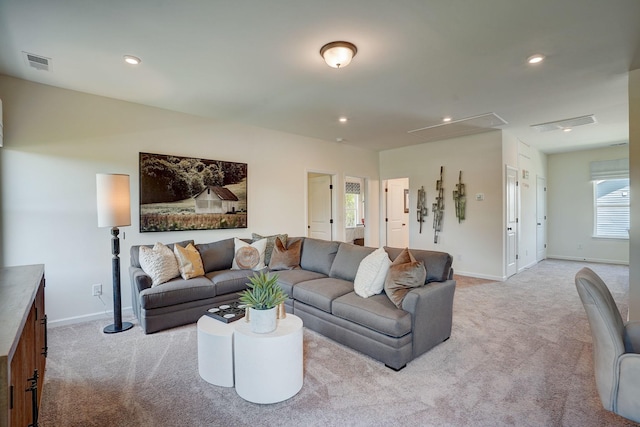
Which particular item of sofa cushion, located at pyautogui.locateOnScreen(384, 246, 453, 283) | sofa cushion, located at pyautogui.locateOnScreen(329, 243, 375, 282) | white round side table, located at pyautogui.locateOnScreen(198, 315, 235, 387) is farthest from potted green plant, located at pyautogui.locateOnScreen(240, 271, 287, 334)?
sofa cushion, located at pyautogui.locateOnScreen(384, 246, 453, 283)

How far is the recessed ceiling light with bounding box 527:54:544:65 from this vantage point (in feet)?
8.66

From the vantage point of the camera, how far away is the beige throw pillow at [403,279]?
258cm

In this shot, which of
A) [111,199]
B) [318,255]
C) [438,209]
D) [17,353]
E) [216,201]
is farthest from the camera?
[438,209]

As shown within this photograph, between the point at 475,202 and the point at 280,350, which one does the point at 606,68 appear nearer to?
the point at 475,202

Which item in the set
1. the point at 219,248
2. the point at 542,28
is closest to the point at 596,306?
the point at 542,28

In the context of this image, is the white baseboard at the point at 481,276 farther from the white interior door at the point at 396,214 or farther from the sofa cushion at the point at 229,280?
the sofa cushion at the point at 229,280

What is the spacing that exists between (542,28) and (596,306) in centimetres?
199

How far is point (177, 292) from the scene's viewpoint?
123 inches

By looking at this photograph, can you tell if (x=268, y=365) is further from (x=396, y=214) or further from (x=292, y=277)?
(x=396, y=214)

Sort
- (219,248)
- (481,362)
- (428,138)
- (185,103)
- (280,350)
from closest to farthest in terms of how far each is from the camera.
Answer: (280,350) → (481,362) → (185,103) → (219,248) → (428,138)

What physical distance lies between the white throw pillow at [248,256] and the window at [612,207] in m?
7.54

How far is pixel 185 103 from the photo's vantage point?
377 cm

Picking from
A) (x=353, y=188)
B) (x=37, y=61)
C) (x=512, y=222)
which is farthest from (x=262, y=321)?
(x=353, y=188)

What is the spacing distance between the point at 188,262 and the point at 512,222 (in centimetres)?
544
